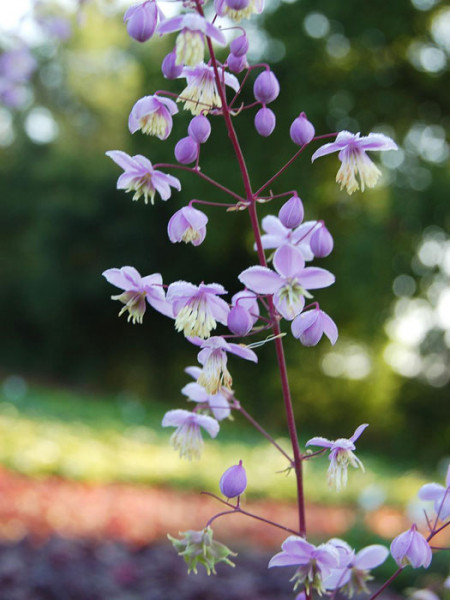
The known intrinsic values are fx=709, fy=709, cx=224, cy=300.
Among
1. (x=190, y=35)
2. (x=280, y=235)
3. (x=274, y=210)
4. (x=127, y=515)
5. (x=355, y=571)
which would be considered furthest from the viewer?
(x=274, y=210)

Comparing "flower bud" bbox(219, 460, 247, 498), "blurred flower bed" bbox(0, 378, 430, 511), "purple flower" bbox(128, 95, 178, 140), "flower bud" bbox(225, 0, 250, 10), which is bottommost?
→ "flower bud" bbox(219, 460, 247, 498)

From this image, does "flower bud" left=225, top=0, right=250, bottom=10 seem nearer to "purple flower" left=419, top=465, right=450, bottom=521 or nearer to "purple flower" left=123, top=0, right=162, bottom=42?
"purple flower" left=123, top=0, right=162, bottom=42

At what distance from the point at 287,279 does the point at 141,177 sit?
29 centimetres

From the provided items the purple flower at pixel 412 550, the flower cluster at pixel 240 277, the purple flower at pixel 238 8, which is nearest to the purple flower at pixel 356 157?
the flower cluster at pixel 240 277

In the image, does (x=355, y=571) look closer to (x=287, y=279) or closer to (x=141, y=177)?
(x=287, y=279)

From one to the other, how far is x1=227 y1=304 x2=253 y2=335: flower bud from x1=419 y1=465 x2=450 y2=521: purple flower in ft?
1.28

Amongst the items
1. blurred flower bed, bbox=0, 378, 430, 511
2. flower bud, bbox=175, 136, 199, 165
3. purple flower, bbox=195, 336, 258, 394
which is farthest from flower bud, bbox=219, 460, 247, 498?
blurred flower bed, bbox=0, 378, 430, 511

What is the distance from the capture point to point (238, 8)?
35.7 inches

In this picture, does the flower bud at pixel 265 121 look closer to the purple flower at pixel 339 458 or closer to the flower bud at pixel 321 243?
the flower bud at pixel 321 243

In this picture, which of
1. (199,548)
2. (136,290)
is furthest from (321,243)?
(199,548)

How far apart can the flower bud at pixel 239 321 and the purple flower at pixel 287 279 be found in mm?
36

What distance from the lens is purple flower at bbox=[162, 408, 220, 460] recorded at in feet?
3.75

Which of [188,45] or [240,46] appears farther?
[240,46]

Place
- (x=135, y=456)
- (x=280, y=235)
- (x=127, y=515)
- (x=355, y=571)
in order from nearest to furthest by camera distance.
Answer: (x=355, y=571), (x=280, y=235), (x=127, y=515), (x=135, y=456)
